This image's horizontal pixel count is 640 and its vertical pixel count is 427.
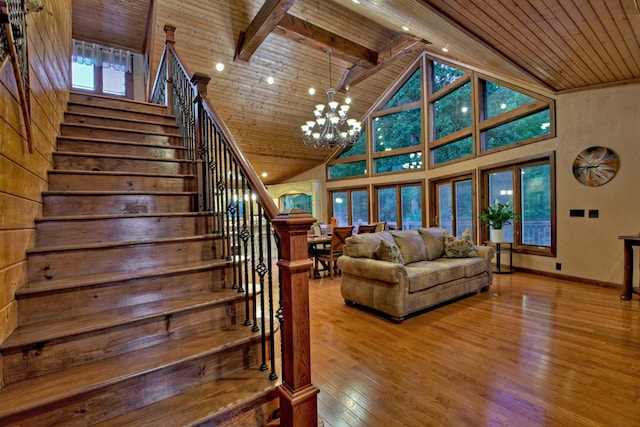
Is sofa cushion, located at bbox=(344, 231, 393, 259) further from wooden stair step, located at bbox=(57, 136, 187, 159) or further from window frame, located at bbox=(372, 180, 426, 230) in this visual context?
window frame, located at bbox=(372, 180, 426, 230)

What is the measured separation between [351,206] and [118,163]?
23.9 feet

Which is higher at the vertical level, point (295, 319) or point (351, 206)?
point (351, 206)

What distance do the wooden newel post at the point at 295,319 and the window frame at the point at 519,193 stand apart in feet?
16.8

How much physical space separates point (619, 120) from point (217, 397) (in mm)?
5734

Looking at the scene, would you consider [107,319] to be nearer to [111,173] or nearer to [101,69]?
[111,173]

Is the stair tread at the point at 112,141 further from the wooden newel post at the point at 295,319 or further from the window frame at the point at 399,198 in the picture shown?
the window frame at the point at 399,198

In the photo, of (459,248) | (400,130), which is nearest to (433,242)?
(459,248)

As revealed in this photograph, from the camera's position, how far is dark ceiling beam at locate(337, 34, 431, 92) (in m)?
6.31

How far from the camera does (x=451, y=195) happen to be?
6.93 metres

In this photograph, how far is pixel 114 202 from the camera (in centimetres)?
225

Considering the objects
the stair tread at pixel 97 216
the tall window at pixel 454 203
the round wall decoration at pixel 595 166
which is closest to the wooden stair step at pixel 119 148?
the stair tread at pixel 97 216

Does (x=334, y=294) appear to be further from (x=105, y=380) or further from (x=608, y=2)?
(x=608, y=2)

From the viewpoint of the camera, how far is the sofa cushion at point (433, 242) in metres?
4.25

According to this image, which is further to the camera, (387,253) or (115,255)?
(387,253)
